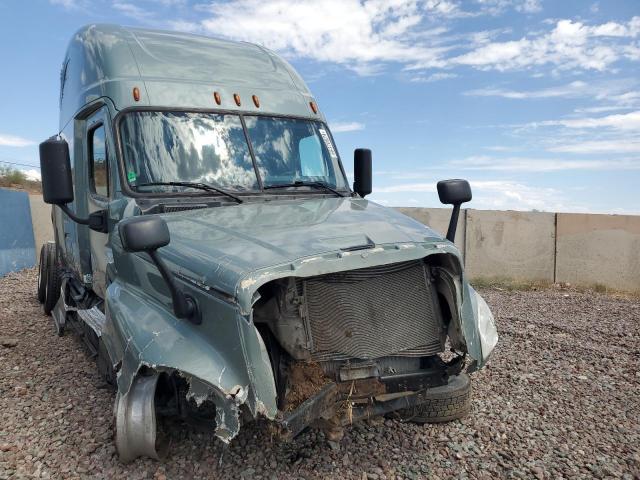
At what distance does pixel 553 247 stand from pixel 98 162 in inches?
375

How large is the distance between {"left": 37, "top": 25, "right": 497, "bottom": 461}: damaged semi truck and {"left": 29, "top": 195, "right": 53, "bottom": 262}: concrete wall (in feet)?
31.2

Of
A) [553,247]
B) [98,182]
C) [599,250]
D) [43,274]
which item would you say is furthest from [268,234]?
[599,250]

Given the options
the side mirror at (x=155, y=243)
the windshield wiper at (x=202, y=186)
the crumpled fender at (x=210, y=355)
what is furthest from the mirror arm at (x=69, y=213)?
the side mirror at (x=155, y=243)

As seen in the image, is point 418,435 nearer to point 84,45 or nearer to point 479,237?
point 84,45

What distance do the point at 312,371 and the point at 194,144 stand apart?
2.24m

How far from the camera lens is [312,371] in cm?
334

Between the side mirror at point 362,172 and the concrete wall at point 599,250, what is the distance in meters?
7.26

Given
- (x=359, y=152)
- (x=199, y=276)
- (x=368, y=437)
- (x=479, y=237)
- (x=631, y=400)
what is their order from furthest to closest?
(x=479, y=237) < (x=359, y=152) < (x=631, y=400) < (x=368, y=437) < (x=199, y=276)

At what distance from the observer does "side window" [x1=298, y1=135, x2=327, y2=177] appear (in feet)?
16.6

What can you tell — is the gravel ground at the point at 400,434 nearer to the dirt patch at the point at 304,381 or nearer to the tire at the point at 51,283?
the dirt patch at the point at 304,381

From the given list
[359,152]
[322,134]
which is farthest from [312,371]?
[359,152]

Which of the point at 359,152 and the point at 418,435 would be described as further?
the point at 359,152

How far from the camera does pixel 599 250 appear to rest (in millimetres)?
11555

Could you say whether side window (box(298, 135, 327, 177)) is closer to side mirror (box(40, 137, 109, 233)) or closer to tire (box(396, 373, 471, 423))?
side mirror (box(40, 137, 109, 233))
